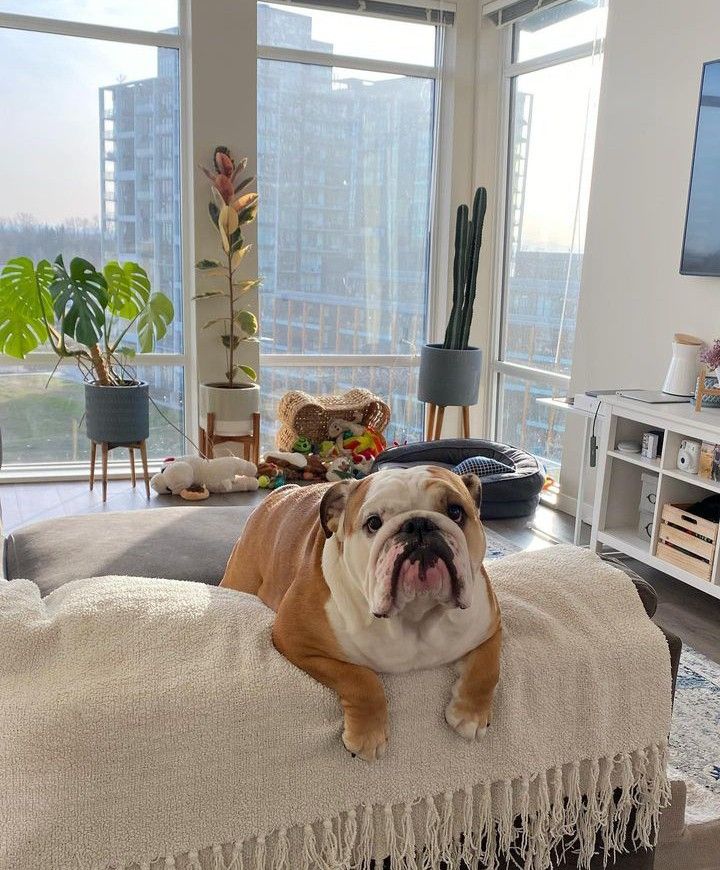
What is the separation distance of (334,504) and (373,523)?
0.08 m

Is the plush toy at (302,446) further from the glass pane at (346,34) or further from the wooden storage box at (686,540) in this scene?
the glass pane at (346,34)

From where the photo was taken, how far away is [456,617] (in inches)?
41.9

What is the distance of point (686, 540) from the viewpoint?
317 centimetres

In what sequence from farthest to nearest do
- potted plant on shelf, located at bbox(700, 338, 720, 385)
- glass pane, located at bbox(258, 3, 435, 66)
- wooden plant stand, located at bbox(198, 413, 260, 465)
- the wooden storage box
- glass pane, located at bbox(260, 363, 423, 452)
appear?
glass pane, located at bbox(260, 363, 423, 452)
glass pane, located at bbox(258, 3, 435, 66)
wooden plant stand, located at bbox(198, 413, 260, 465)
potted plant on shelf, located at bbox(700, 338, 720, 385)
the wooden storage box

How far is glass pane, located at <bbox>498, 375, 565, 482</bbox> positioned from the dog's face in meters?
3.86

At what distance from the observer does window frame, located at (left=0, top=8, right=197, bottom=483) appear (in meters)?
4.60

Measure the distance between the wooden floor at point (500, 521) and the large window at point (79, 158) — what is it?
1.46 feet

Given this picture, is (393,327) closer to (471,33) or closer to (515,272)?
(515,272)

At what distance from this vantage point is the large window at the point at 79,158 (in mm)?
4613

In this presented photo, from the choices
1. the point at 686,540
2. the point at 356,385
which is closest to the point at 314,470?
the point at 356,385

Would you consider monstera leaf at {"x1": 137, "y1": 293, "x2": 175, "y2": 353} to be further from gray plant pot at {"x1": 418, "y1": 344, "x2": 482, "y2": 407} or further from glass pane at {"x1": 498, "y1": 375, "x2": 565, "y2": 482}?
glass pane at {"x1": 498, "y1": 375, "x2": 565, "y2": 482}

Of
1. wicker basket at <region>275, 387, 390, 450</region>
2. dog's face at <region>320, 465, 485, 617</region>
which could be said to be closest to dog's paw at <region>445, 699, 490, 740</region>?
dog's face at <region>320, 465, 485, 617</region>

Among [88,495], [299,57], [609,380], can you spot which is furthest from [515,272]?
A: [88,495]

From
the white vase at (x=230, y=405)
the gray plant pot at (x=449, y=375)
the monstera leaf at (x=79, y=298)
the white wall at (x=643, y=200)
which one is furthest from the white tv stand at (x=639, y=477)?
the monstera leaf at (x=79, y=298)
